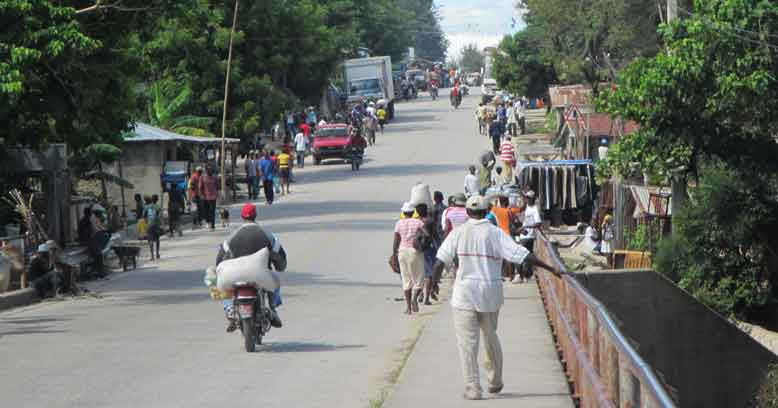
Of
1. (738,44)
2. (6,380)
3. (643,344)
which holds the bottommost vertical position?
(643,344)

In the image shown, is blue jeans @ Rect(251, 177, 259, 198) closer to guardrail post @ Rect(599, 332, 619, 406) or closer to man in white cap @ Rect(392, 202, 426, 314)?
man in white cap @ Rect(392, 202, 426, 314)

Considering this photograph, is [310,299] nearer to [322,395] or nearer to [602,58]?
[322,395]

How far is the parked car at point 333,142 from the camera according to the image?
5453 centimetres

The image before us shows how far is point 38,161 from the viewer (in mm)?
28297

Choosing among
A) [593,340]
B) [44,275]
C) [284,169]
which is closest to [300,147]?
[284,169]

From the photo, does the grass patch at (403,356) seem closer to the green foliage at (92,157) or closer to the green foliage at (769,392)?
the green foliage at (769,392)

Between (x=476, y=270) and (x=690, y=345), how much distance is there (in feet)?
35.1

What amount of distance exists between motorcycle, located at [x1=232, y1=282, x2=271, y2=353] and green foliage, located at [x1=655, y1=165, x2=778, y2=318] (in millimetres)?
12484

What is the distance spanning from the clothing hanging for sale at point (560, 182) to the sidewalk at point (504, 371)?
15.9m

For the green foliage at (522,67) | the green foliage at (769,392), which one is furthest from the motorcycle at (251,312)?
the green foliage at (522,67)

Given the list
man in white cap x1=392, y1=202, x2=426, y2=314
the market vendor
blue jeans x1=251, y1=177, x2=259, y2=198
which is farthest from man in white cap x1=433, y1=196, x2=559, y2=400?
blue jeans x1=251, y1=177, x2=259, y2=198

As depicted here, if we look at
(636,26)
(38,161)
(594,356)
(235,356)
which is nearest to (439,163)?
(636,26)

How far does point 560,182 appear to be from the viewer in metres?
33.3

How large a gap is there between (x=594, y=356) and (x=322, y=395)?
9.68ft
